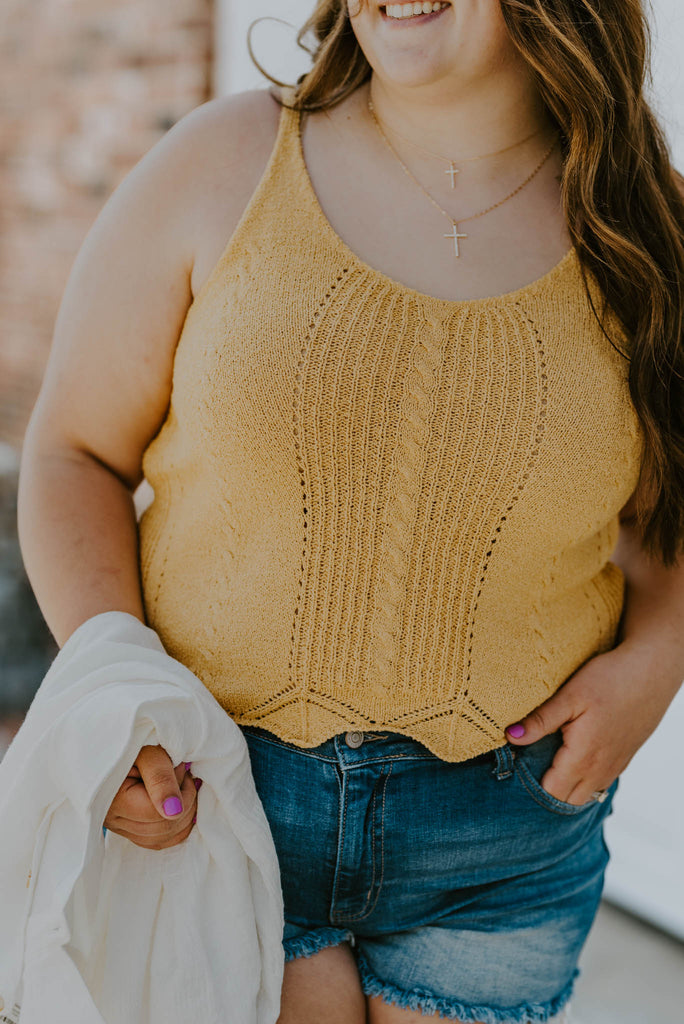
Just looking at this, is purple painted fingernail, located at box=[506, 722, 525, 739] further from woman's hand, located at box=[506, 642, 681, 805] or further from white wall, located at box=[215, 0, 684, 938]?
white wall, located at box=[215, 0, 684, 938]

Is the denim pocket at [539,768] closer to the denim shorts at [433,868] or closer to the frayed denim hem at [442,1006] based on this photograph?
the denim shorts at [433,868]

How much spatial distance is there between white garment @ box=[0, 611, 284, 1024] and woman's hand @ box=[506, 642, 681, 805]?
0.36m

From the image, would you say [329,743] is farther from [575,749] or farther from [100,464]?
[100,464]

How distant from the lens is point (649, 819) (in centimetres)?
261

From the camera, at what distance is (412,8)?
105 centimetres

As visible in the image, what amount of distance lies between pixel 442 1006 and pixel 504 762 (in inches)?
11.4

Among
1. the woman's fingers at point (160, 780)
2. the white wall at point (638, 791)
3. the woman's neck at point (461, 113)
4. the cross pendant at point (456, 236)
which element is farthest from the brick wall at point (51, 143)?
the woman's fingers at point (160, 780)

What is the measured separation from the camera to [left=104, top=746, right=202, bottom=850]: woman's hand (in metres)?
0.92

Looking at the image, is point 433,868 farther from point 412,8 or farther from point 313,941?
point 412,8

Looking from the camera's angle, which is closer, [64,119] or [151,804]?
[151,804]

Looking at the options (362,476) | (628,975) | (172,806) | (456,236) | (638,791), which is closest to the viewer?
(172,806)

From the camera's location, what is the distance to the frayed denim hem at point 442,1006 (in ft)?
3.69

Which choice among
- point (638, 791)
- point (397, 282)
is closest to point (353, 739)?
point (397, 282)

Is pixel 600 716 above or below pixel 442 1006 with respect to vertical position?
above
